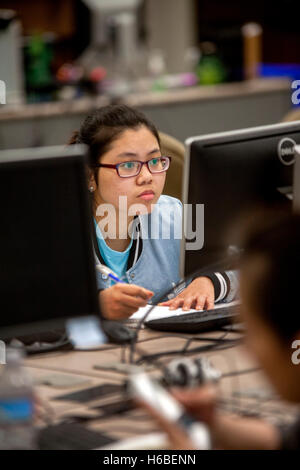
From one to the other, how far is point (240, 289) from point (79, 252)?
0.68 meters

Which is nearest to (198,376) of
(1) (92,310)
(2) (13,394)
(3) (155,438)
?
(3) (155,438)

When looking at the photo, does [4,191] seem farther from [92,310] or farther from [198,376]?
[198,376]

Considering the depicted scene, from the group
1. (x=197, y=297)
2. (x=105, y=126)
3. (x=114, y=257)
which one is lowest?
(x=197, y=297)

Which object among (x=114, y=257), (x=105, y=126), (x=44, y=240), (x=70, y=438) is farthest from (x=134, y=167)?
(x=70, y=438)

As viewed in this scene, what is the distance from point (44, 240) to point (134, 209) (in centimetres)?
56

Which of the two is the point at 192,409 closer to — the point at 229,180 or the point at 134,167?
the point at 229,180

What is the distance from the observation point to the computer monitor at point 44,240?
1540 mm

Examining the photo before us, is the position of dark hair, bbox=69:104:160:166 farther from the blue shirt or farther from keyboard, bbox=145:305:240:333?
keyboard, bbox=145:305:240:333

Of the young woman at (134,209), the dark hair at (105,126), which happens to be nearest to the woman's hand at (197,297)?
the young woman at (134,209)

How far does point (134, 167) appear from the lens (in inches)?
80.7

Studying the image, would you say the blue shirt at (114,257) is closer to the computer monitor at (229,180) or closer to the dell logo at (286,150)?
the computer monitor at (229,180)

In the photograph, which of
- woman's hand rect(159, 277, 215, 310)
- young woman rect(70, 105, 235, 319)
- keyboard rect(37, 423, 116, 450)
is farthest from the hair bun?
keyboard rect(37, 423, 116, 450)

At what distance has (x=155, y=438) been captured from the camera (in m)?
1.26

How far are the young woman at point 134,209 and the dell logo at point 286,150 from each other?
0.32 m
